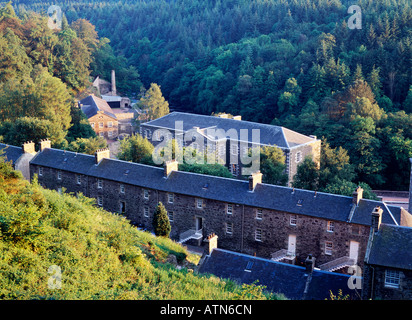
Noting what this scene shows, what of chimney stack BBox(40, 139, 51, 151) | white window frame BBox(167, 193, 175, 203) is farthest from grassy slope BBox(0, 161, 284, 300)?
chimney stack BBox(40, 139, 51, 151)

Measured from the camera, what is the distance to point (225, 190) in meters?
34.2

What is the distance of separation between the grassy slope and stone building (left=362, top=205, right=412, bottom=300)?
698cm

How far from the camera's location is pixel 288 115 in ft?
241

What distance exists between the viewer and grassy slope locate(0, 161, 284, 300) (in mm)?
16166

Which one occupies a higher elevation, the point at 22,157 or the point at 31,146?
the point at 31,146

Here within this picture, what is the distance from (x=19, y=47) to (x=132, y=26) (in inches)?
2983

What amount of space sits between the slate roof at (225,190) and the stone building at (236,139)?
38.5ft

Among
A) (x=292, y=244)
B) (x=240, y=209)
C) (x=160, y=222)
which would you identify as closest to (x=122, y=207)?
(x=160, y=222)

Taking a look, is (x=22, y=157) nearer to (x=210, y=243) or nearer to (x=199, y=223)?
(x=199, y=223)

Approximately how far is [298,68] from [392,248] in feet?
207

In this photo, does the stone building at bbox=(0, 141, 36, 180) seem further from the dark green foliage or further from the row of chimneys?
the dark green foliage

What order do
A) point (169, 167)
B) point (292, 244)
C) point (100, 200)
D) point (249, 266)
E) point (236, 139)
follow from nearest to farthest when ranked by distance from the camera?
point (249, 266) < point (292, 244) < point (169, 167) < point (100, 200) < point (236, 139)
